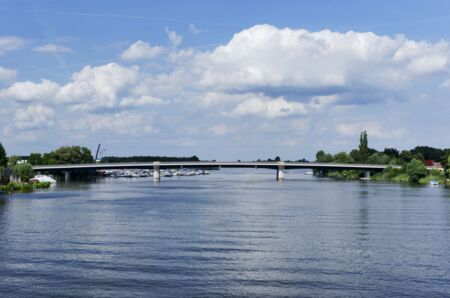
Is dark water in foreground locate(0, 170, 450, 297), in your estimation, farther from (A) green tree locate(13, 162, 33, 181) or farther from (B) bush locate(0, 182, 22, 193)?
(A) green tree locate(13, 162, 33, 181)

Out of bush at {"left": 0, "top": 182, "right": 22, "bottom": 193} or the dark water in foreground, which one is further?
bush at {"left": 0, "top": 182, "right": 22, "bottom": 193}

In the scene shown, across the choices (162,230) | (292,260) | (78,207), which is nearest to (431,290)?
(292,260)

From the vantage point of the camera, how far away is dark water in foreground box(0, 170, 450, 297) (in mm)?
40438

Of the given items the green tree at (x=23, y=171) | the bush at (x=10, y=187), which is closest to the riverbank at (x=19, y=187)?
the bush at (x=10, y=187)

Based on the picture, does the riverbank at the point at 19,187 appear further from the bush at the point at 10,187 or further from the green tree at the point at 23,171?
the green tree at the point at 23,171

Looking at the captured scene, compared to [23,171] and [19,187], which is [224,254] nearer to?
[19,187]

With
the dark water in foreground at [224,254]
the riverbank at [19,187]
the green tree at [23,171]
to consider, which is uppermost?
the green tree at [23,171]

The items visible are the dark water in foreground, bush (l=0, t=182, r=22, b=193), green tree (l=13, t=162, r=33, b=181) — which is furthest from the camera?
green tree (l=13, t=162, r=33, b=181)

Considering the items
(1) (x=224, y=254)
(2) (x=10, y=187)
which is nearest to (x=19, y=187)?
(2) (x=10, y=187)

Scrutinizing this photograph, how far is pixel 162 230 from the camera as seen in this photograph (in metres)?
69.4

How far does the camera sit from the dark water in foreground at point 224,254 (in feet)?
133

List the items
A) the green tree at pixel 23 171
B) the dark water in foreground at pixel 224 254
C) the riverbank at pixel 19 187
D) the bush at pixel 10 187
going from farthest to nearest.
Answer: the green tree at pixel 23 171, the riverbank at pixel 19 187, the bush at pixel 10 187, the dark water in foreground at pixel 224 254

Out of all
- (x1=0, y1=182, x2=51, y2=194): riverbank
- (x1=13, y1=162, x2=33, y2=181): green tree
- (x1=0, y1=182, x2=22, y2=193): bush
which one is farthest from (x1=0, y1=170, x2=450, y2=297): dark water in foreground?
(x1=13, y1=162, x2=33, y2=181): green tree

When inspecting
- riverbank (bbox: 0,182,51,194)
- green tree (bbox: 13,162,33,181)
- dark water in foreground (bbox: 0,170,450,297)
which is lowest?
dark water in foreground (bbox: 0,170,450,297)
